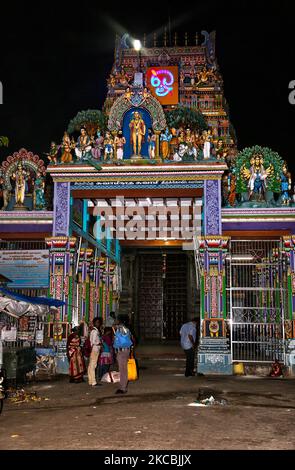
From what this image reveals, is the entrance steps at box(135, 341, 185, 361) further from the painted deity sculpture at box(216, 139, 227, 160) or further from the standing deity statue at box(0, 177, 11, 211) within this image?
the painted deity sculpture at box(216, 139, 227, 160)

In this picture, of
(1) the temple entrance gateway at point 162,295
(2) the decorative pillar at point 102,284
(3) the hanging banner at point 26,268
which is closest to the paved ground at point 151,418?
(3) the hanging banner at point 26,268

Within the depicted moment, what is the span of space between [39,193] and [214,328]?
7.63 m

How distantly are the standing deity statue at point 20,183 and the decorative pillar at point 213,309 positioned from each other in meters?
6.45

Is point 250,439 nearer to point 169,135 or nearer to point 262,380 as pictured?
point 262,380

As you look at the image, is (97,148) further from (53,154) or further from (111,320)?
(111,320)

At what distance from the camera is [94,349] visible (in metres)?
12.7

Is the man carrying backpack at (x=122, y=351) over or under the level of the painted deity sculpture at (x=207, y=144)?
under

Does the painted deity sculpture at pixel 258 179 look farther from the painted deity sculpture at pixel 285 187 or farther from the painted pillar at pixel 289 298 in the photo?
the painted pillar at pixel 289 298

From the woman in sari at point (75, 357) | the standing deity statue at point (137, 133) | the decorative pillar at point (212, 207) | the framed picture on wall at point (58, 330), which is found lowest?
the woman in sari at point (75, 357)

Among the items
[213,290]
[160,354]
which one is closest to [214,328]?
[213,290]

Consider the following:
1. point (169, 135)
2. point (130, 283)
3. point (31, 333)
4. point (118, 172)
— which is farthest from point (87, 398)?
point (130, 283)

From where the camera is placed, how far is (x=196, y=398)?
10391mm

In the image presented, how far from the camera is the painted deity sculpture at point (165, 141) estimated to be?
16.6 meters

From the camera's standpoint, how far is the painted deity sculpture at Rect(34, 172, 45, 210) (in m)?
17.4
